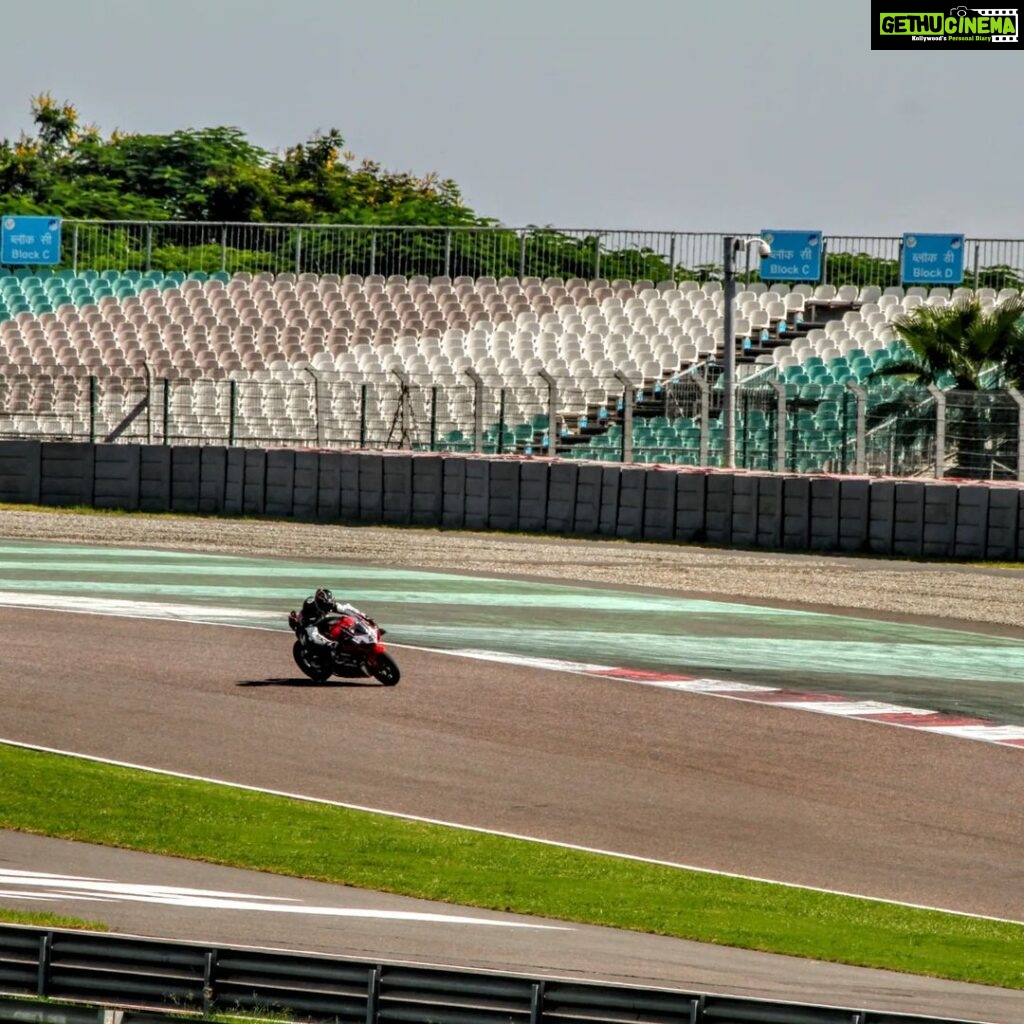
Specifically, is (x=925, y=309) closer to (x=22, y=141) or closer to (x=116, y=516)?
(x=116, y=516)

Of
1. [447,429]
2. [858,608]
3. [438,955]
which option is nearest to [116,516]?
[447,429]

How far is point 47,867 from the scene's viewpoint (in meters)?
11.0

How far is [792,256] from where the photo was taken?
42.8 metres

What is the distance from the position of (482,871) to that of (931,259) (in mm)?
33021

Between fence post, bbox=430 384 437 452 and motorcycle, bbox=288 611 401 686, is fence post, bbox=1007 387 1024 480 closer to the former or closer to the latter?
fence post, bbox=430 384 437 452

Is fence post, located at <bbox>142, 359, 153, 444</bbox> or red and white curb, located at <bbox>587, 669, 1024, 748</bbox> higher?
fence post, located at <bbox>142, 359, 153, 444</bbox>

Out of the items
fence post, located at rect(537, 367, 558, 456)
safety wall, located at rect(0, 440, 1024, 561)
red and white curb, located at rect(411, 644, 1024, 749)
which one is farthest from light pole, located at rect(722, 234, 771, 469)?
red and white curb, located at rect(411, 644, 1024, 749)

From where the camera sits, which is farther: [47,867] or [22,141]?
[22,141]

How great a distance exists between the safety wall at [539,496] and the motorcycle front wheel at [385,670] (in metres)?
11.1

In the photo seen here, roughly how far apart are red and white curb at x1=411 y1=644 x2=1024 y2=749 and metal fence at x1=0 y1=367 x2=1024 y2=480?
1029 cm

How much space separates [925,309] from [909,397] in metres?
7.56

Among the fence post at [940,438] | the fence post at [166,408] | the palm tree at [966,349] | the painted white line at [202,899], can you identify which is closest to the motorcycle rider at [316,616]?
the painted white line at [202,899]

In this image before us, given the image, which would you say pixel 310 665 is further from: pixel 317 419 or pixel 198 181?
pixel 198 181

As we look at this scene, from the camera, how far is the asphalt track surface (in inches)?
364
